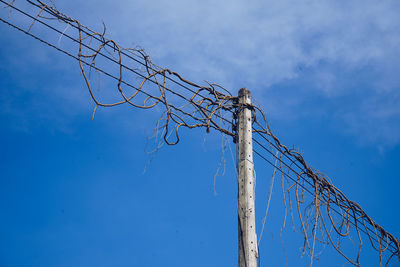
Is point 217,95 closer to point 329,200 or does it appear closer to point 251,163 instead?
point 251,163

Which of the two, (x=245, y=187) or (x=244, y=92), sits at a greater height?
(x=244, y=92)

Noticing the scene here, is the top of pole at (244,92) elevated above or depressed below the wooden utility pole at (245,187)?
above

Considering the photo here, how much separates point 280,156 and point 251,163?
1.65 m

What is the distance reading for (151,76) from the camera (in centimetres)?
527

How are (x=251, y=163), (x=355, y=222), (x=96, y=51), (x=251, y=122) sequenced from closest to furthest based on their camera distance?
1. (x=96, y=51)
2. (x=251, y=163)
3. (x=251, y=122)
4. (x=355, y=222)

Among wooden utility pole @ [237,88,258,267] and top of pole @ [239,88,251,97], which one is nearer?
wooden utility pole @ [237,88,258,267]

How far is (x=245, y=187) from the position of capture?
514cm

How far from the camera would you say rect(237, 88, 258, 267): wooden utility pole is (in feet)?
15.7

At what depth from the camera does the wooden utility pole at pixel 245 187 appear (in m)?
4.79

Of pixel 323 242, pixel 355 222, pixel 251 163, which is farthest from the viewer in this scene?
pixel 355 222

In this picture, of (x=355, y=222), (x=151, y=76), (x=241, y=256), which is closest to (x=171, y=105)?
(x=151, y=76)

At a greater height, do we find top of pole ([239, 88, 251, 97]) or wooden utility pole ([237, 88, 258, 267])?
top of pole ([239, 88, 251, 97])

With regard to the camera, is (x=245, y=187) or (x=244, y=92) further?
(x=244, y=92)

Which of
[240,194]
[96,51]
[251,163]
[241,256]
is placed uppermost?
[96,51]
